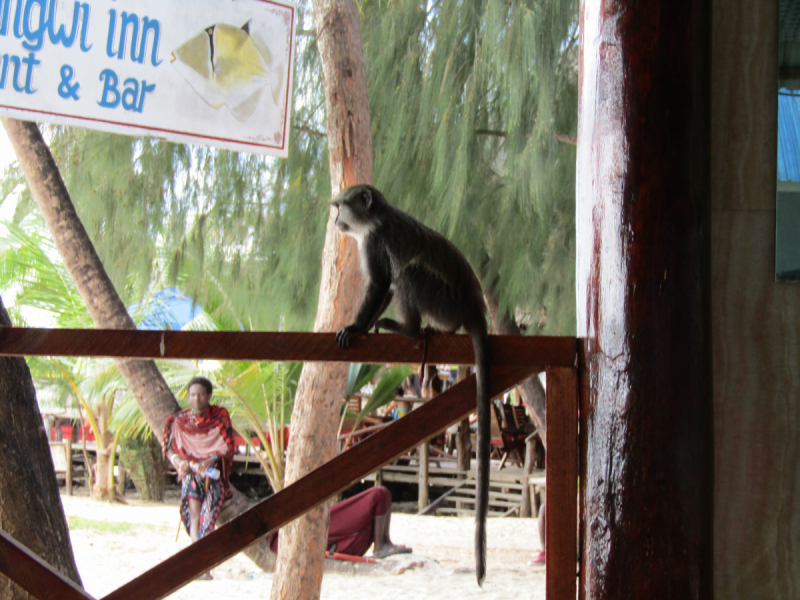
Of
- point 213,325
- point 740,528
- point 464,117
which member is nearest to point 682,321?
point 740,528

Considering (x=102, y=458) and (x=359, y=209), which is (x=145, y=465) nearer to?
(x=102, y=458)

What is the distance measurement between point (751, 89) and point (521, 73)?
6.86ft

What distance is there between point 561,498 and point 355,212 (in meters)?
1.15

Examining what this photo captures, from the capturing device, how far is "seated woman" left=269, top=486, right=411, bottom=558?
6.33 meters

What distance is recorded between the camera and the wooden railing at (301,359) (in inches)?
45.4

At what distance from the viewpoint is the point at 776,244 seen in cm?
106

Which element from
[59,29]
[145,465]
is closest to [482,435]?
[59,29]

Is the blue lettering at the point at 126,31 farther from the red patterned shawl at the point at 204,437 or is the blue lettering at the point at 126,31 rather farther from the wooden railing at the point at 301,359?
the red patterned shawl at the point at 204,437

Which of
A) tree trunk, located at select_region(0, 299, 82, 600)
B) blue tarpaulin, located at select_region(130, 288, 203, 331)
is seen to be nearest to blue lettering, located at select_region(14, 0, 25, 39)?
tree trunk, located at select_region(0, 299, 82, 600)

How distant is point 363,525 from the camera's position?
6.34 meters

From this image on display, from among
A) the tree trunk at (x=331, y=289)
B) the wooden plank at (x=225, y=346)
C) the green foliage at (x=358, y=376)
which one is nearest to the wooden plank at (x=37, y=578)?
the wooden plank at (x=225, y=346)

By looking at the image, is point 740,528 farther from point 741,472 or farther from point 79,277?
point 79,277

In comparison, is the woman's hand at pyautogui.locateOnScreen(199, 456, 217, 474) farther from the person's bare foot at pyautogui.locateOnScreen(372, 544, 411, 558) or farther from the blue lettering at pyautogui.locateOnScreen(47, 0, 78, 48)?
the blue lettering at pyautogui.locateOnScreen(47, 0, 78, 48)

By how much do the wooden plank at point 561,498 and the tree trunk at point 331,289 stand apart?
8.02ft
